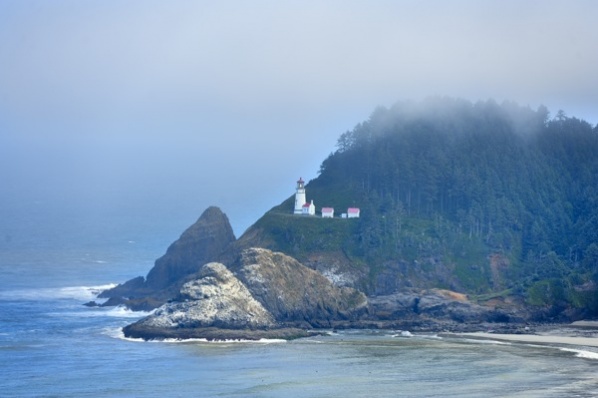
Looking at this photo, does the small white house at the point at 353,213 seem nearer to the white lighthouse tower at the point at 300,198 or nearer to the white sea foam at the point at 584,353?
the white lighthouse tower at the point at 300,198

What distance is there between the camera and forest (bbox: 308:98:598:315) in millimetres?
143000

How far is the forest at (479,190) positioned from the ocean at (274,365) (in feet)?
67.5

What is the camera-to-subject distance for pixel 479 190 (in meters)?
156

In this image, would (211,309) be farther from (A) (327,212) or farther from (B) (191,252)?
(A) (327,212)

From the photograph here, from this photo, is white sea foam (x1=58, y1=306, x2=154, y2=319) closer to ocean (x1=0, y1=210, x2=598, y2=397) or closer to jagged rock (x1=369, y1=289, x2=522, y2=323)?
ocean (x1=0, y1=210, x2=598, y2=397)

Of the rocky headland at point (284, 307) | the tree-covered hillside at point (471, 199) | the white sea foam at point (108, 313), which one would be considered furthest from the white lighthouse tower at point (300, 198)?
the white sea foam at point (108, 313)

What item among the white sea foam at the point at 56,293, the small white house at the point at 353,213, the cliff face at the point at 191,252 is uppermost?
the small white house at the point at 353,213

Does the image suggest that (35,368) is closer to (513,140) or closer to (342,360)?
(342,360)

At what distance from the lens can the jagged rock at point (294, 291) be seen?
12800 centimetres

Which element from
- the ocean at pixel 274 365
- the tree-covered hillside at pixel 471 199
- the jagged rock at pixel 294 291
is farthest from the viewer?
the tree-covered hillside at pixel 471 199

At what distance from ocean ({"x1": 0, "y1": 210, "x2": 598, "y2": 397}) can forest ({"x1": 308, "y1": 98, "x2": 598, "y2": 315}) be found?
20.6 m

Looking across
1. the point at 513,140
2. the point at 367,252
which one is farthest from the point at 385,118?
the point at 367,252

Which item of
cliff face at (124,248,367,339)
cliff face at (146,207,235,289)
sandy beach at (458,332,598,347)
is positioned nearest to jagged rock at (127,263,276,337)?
cliff face at (124,248,367,339)

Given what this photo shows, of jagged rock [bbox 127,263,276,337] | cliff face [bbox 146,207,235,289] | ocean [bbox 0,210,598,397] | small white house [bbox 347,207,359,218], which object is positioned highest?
small white house [bbox 347,207,359,218]
